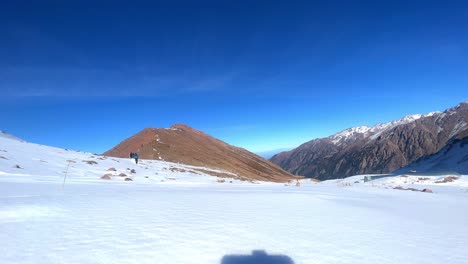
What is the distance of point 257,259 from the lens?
12.6ft

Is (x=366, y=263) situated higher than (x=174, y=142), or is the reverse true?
(x=174, y=142)

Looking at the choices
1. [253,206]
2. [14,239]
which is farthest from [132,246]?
[253,206]

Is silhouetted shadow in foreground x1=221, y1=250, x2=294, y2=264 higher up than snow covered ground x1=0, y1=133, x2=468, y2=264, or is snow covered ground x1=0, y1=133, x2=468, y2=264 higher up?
snow covered ground x1=0, y1=133, x2=468, y2=264

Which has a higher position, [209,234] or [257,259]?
[209,234]

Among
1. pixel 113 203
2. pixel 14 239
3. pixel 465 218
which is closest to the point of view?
pixel 14 239

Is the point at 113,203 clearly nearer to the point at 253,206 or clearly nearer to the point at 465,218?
the point at 253,206

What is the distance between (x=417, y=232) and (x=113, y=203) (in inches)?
250

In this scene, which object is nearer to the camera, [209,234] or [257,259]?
[257,259]

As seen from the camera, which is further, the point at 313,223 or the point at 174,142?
the point at 174,142

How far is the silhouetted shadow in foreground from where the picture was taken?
3.71 meters

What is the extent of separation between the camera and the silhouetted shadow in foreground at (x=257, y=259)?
12.2 feet

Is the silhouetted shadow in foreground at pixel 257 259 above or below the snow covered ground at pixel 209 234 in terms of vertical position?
below

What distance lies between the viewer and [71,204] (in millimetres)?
6125

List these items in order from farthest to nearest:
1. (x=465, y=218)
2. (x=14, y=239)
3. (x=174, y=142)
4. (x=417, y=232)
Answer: (x=174, y=142)
(x=465, y=218)
(x=417, y=232)
(x=14, y=239)
